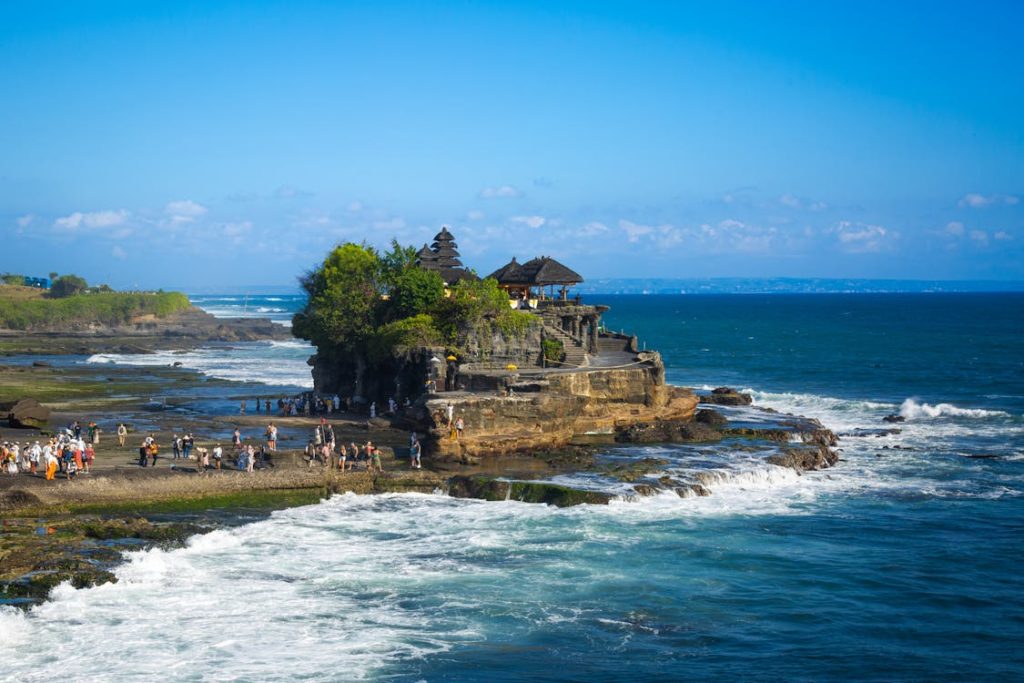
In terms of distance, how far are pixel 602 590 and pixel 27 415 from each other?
1246 inches

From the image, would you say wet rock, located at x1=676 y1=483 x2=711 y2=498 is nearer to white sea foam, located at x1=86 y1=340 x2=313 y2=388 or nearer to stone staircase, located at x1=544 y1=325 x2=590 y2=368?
stone staircase, located at x1=544 y1=325 x2=590 y2=368

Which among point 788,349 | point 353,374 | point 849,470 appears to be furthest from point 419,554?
point 788,349

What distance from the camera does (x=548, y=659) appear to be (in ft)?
73.8

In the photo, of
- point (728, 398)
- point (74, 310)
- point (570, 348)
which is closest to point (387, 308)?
point (570, 348)

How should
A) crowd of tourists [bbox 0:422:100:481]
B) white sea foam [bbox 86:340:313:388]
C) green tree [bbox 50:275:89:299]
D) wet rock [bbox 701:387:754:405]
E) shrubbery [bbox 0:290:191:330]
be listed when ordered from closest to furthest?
crowd of tourists [bbox 0:422:100:481], wet rock [bbox 701:387:754:405], white sea foam [bbox 86:340:313:388], shrubbery [bbox 0:290:191:330], green tree [bbox 50:275:89:299]

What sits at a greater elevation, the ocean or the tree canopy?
the tree canopy

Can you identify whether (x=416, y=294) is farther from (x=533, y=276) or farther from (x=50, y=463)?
(x=50, y=463)

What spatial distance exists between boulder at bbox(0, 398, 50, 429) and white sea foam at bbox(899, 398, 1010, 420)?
44.9m

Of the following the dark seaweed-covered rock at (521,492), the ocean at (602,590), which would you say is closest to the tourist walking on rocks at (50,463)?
the ocean at (602,590)

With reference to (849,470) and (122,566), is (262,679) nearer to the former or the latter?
(122,566)

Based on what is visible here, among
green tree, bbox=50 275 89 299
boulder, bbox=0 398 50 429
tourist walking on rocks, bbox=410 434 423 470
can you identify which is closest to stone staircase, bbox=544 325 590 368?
tourist walking on rocks, bbox=410 434 423 470

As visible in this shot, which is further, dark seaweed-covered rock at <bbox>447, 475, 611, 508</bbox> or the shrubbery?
the shrubbery

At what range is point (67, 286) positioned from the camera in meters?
162

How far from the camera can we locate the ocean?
22438 mm
